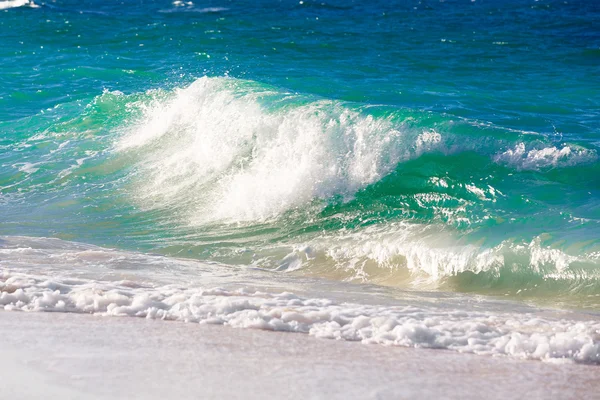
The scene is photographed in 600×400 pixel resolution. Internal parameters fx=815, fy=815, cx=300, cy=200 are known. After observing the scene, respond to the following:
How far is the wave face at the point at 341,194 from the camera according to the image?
661 cm

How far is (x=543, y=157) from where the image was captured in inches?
334

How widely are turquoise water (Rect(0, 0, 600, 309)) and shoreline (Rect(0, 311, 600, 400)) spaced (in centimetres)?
198

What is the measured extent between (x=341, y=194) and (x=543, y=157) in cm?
214

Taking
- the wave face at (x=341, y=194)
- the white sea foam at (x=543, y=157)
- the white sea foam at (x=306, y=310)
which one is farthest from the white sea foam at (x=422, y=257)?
the white sea foam at (x=543, y=157)

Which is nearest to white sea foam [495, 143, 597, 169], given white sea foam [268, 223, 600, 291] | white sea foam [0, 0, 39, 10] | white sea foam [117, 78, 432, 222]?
white sea foam [117, 78, 432, 222]

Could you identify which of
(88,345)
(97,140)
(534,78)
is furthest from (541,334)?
(534,78)

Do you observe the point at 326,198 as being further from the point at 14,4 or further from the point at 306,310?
the point at 14,4

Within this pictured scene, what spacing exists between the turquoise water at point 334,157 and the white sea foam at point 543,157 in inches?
0.8

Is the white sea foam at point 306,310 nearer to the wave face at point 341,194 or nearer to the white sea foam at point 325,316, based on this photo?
the white sea foam at point 325,316


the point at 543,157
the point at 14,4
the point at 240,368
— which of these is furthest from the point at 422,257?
the point at 14,4

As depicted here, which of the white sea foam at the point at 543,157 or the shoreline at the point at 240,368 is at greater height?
the white sea foam at the point at 543,157

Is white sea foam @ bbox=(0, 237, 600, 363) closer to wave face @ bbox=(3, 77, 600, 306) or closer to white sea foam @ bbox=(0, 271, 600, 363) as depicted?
white sea foam @ bbox=(0, 271, 600, 363)

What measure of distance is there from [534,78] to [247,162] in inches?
292

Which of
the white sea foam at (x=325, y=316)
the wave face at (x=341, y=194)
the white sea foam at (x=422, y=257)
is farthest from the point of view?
the wave face at (x=341, y=194)
